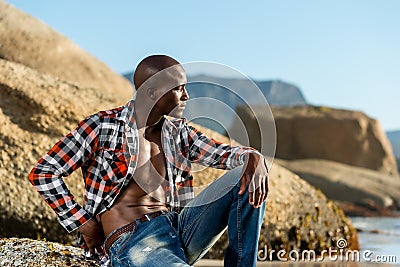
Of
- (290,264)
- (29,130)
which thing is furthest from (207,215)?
(29,130)

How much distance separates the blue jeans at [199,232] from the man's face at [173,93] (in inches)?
18.6

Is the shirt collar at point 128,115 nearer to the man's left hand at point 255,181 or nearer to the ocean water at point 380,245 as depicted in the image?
the man's left hand at point 255,181

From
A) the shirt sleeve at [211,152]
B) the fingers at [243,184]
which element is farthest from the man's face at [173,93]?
the fingers at [243,184]

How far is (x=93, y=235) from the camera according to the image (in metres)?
3.51

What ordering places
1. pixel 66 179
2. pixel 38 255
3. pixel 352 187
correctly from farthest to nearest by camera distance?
pixel 352 187
pixel 66 179
pixel 38 255

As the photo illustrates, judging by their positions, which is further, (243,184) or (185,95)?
(185,95)

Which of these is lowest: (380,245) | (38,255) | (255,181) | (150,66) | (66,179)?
(380,245)

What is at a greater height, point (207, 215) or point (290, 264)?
point (207, 215)

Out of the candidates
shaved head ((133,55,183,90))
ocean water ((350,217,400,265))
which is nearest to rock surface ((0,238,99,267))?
shaved head ((133,55,183,90))

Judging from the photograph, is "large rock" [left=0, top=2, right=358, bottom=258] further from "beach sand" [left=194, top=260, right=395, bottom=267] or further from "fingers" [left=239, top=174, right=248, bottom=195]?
"fingers" [left=239, top=174, right=248, bottom=195]

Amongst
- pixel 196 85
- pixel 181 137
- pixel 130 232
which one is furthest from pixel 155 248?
pixel 196 85

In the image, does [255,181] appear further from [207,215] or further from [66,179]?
[66,179]

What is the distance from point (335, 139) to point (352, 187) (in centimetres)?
920

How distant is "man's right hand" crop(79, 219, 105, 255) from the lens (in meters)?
3.46
